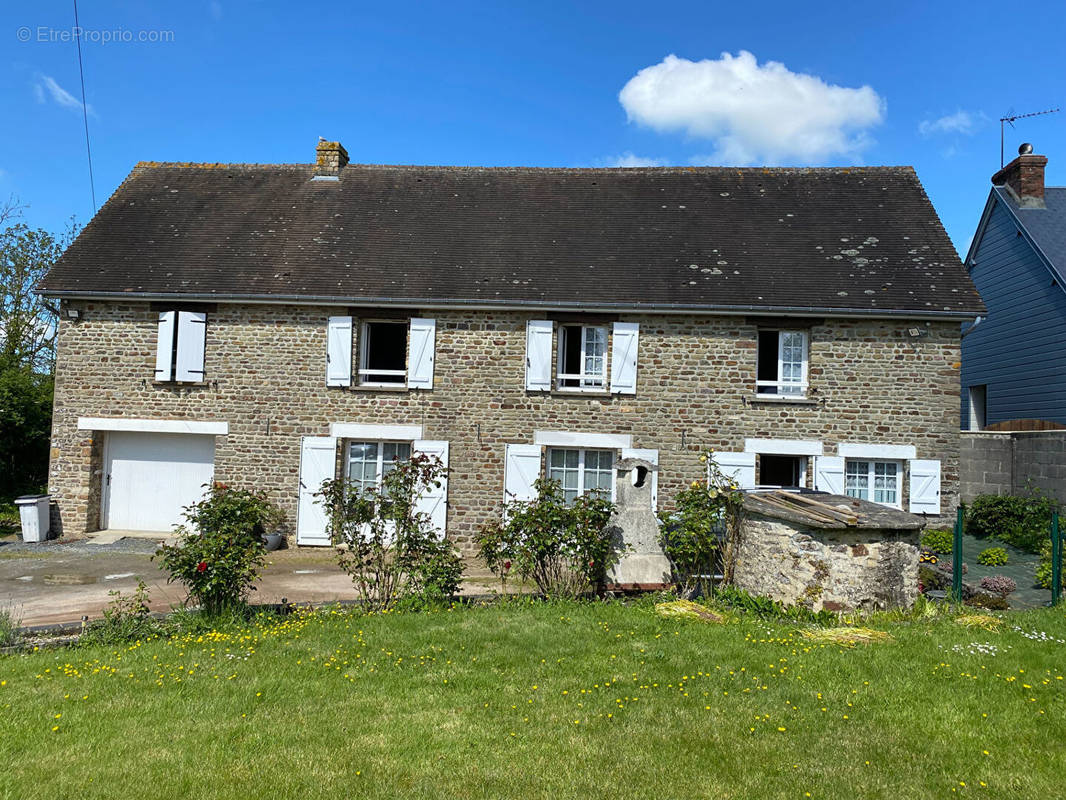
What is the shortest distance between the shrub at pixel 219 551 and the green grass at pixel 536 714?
46 centimetres

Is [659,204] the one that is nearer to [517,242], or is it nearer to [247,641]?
[517,242]

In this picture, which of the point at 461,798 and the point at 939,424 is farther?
the point at 939,424

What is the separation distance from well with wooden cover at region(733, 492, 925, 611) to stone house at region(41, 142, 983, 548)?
12.9 feet

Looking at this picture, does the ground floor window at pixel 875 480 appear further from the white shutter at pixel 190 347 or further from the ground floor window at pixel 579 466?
the white shutter at pixel 190 347

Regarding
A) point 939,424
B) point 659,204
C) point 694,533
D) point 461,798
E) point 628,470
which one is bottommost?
point 461,798

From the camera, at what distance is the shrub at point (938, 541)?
1045 cm

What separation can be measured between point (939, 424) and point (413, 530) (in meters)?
8.84

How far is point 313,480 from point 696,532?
6682mm

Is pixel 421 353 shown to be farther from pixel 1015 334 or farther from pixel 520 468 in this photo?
pixel 1015 334

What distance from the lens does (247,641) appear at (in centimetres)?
583

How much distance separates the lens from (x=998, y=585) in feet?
26.7

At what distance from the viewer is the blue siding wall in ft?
45.1

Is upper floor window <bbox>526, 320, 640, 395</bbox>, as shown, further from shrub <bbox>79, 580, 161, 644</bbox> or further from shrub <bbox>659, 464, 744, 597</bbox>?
shrub <bbox>79, 580, 161, 644</bbox>

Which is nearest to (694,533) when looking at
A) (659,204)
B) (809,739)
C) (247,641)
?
(809,739)
